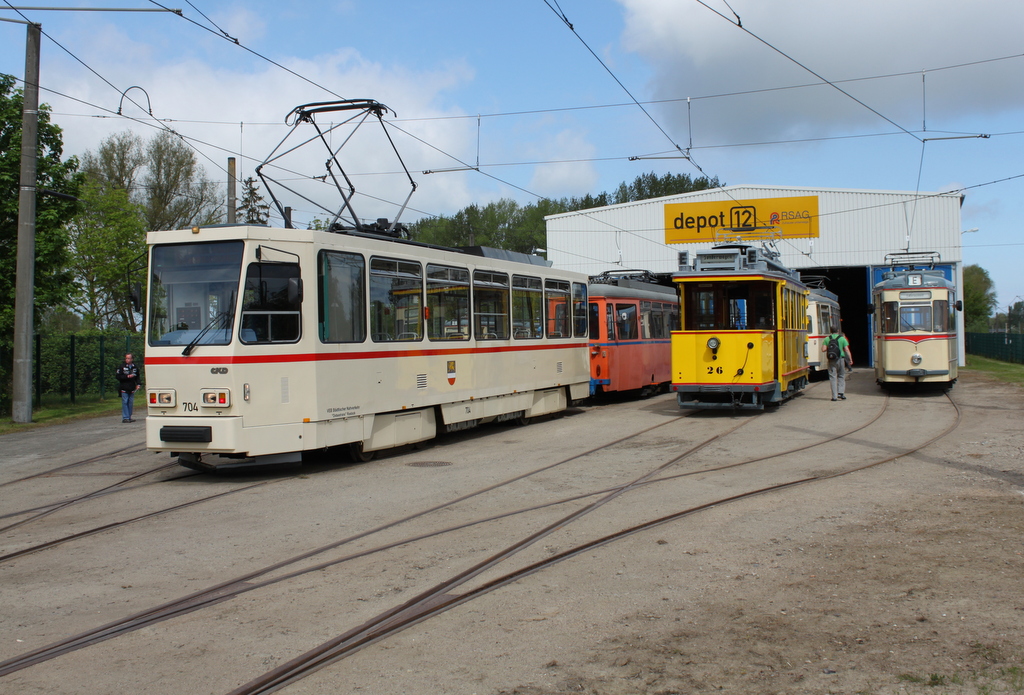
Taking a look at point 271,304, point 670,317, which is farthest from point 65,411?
point 670,317

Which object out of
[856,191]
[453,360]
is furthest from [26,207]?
[856,191]

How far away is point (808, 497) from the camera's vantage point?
8836 millimetres

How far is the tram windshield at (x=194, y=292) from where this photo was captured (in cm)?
1031

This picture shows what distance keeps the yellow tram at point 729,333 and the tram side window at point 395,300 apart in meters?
6.72

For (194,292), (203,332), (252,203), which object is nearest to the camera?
(203,332)

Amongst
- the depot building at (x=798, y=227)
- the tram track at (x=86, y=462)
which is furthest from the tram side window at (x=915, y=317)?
the tram track at (x=86, y=462)

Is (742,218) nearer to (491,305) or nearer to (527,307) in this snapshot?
(527,307)

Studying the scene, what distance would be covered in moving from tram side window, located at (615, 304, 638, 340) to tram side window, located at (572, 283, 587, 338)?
2.47m

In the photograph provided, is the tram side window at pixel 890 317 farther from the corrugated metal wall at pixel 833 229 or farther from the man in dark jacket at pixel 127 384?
the corrugated metal wall at pixel 833 229

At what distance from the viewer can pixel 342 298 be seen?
11227mm

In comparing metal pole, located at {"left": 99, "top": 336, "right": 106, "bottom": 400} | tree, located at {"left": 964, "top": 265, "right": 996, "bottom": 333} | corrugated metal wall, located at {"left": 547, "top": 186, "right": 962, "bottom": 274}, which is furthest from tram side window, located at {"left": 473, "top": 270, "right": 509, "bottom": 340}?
tree, located at {"left": 964, "top": 265, "right": 996, "bottom": 333}

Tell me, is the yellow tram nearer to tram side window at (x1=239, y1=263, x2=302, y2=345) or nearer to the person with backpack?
the person with backpack

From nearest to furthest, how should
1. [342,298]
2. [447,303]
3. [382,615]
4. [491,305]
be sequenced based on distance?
[382,615]
[342,298]
[447,303]
[491,305]

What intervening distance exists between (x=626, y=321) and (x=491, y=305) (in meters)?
7.38
